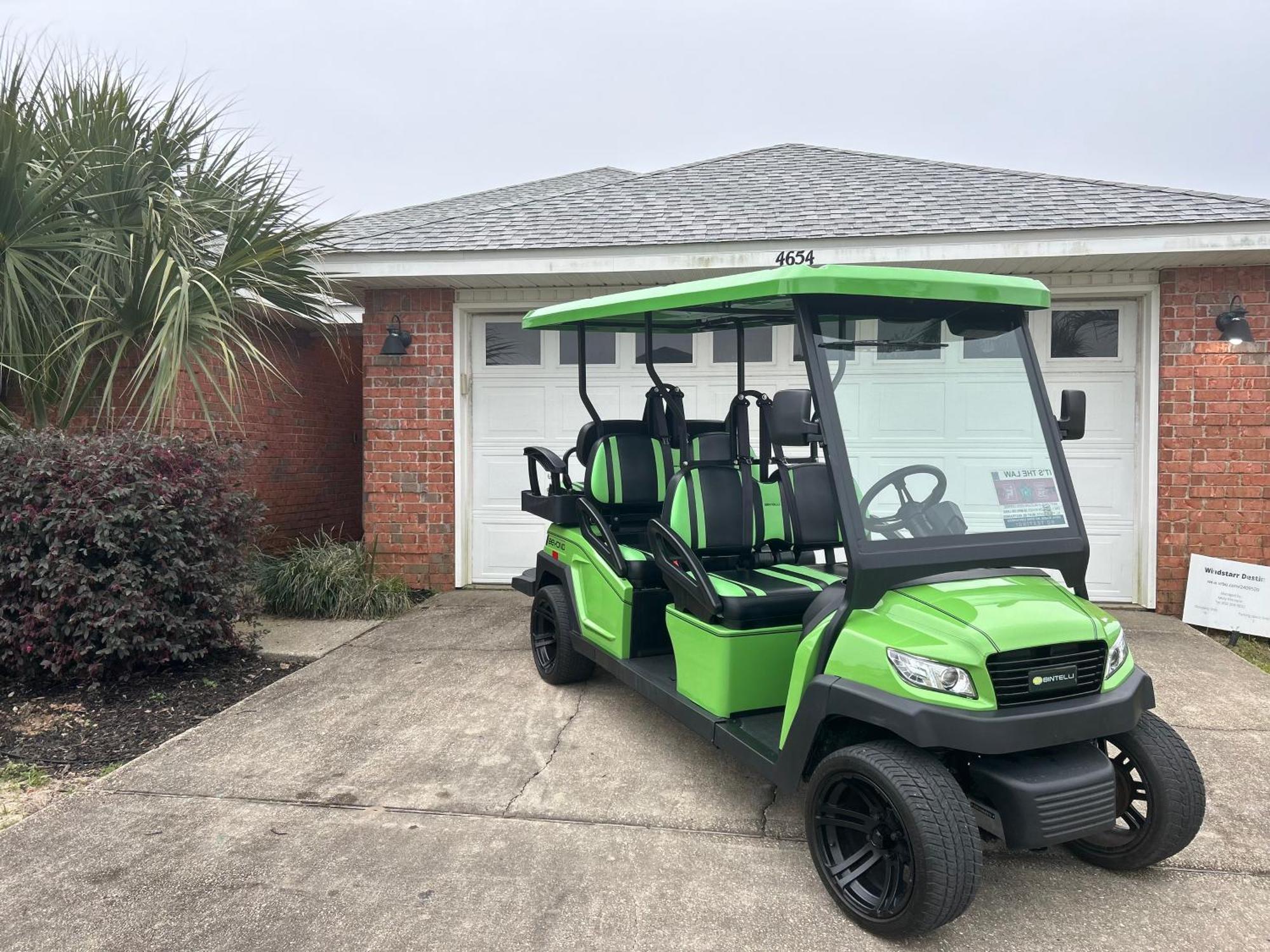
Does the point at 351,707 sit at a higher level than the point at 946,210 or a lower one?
lower

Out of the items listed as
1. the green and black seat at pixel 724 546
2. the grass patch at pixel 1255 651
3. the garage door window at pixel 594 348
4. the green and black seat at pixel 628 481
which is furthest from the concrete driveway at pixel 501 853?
the garage door window at pixel 594 348

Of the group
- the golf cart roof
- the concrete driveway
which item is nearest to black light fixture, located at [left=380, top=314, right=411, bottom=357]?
the concrete driveway

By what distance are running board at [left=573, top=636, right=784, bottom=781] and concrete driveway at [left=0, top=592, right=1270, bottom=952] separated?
0.33 meters

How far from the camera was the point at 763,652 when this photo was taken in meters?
3.13

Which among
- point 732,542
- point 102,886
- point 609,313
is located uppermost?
point 609,313

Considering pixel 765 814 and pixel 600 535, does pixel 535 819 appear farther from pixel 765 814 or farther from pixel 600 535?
pixel 600 535

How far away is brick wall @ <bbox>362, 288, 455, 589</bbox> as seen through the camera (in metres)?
7.10

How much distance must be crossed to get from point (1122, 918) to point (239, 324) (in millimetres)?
6572

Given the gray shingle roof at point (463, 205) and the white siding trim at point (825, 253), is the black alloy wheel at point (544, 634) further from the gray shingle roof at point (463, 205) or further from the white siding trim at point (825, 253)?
the gray shingle roof at point (463, 205)

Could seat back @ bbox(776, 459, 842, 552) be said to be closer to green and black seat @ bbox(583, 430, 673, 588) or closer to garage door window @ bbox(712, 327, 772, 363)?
green and black seat @ bbox(583, 430, 673, 588)

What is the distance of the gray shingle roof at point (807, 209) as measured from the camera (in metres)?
6.05

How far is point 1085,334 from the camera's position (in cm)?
652

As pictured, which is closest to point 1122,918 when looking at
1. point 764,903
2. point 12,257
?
point 764,903

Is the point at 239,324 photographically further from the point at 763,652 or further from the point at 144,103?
the point at 763,652
